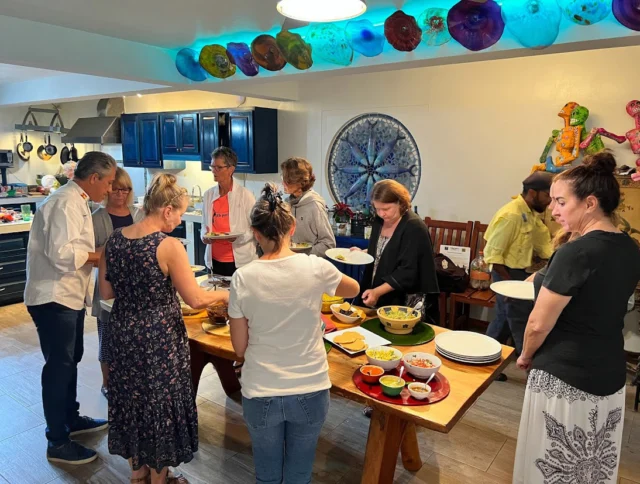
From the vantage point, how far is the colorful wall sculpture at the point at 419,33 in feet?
7.91

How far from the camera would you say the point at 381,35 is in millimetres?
3041

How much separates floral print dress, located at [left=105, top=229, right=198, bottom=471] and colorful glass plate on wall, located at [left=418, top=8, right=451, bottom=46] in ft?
6.52

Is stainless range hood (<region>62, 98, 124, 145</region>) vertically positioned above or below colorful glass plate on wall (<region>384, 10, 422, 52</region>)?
below

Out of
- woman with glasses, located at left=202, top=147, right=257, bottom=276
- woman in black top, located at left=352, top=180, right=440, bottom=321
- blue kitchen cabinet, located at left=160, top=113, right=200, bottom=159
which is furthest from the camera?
blue kitchen cabinet, located at left=160, top=113, right=200, bottom=159

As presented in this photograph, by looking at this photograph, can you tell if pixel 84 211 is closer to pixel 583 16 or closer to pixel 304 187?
pixel 304 187

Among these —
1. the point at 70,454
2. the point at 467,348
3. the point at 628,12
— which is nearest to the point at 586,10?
the point at 628,12

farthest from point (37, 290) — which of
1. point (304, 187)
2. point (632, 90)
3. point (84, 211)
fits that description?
point (632, 90)

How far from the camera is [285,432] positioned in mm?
1694

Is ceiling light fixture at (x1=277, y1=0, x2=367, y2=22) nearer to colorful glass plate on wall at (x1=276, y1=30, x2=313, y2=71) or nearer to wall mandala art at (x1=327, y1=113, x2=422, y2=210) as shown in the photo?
colorful glass plate on wall at (x1=276, y1=30, x2=313, y2=71)

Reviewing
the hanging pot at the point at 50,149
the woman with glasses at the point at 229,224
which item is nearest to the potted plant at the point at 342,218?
the woman with glasses at the point at 229,224

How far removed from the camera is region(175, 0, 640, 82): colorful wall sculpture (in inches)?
94.9

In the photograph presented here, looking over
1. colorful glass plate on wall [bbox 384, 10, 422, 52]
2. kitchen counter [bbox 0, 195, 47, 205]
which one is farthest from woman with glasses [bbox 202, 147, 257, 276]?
kitchen counter [bbox 0, 195, 47, 205]

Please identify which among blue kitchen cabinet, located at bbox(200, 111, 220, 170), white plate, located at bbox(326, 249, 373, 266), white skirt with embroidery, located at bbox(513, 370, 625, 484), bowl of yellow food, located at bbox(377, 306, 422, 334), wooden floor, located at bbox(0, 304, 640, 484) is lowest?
wooden floor, located at bbox(0, 304, 640, 484)

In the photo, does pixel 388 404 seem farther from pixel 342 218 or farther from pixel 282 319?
pixel 342 218
